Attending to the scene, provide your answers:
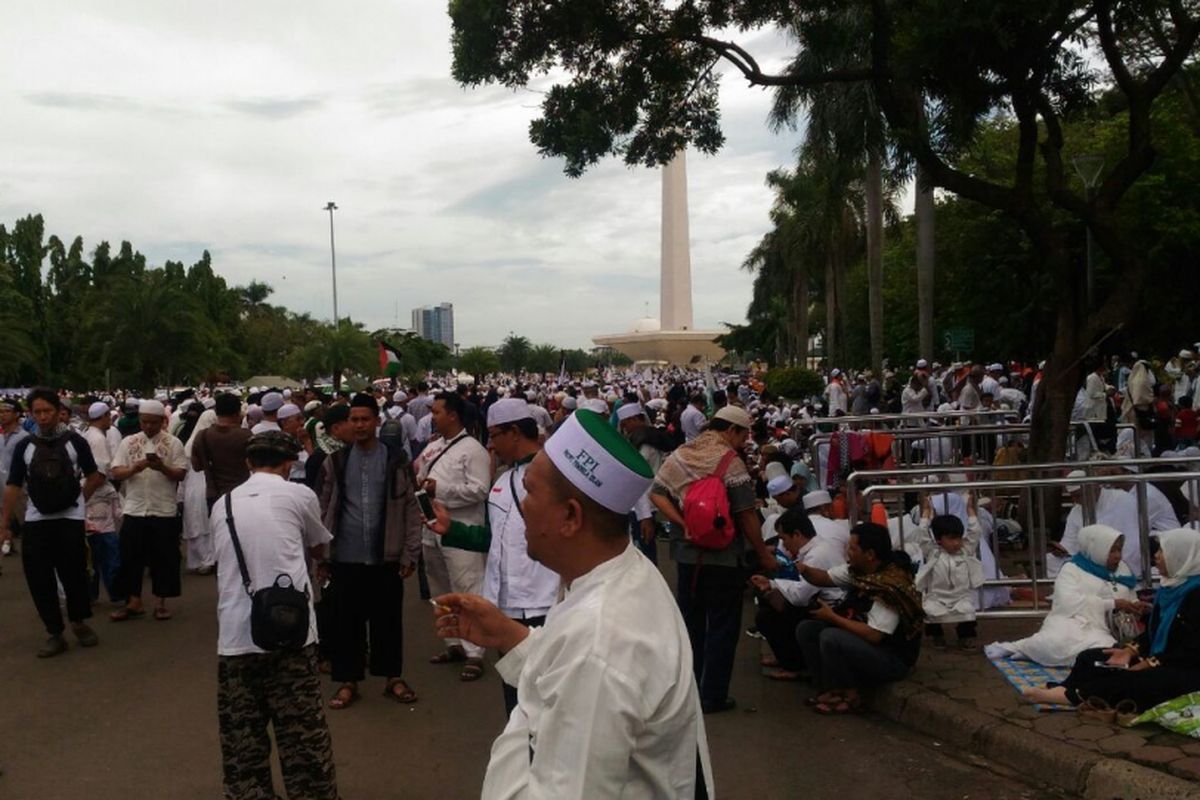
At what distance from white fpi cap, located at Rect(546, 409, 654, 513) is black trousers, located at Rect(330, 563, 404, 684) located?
14.9ft

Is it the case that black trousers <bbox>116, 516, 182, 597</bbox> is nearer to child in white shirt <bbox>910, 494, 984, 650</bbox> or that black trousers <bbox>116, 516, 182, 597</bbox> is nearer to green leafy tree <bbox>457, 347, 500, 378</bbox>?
child in white shirt <bbox>910, 494, 984, 650</bbox>

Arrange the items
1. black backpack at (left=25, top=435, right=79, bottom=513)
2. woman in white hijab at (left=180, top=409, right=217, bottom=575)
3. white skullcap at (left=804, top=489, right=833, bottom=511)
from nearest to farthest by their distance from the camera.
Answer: black backpack at (left=25, top=435, right=79, bottom=513)
white skullcap at (left=804, top=489, right=833, bottom=511)
woman in white hijab at (left=180, top=409, right=217, bottom=575)

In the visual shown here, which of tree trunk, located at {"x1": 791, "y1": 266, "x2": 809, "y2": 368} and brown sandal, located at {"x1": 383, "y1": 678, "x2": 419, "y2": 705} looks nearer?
brown sandal, located at {"x1": 383, "y1": 678, "x2": 419, "y2": 705}

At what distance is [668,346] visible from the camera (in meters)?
117

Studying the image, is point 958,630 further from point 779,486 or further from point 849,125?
point 849,125

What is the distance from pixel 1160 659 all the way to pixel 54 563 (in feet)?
23.7

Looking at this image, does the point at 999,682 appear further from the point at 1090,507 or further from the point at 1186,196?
the point at 1186,196

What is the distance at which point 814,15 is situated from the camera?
10852 millimetres

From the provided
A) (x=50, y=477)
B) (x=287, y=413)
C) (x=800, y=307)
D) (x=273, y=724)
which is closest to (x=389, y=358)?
(x=287, y=413)

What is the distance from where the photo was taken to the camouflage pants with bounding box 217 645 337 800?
435 cm

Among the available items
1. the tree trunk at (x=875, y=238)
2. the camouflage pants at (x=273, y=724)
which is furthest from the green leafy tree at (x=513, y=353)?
the camouflage pants at (x=273, y=724)

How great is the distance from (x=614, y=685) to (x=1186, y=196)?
1226 inches

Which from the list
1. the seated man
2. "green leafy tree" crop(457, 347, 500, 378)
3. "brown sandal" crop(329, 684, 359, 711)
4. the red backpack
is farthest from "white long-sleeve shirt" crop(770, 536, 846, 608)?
"green leafy tree" crop(457, 347, 500, 378)

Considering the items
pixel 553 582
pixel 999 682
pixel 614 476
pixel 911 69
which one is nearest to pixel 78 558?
pixel 553 582
